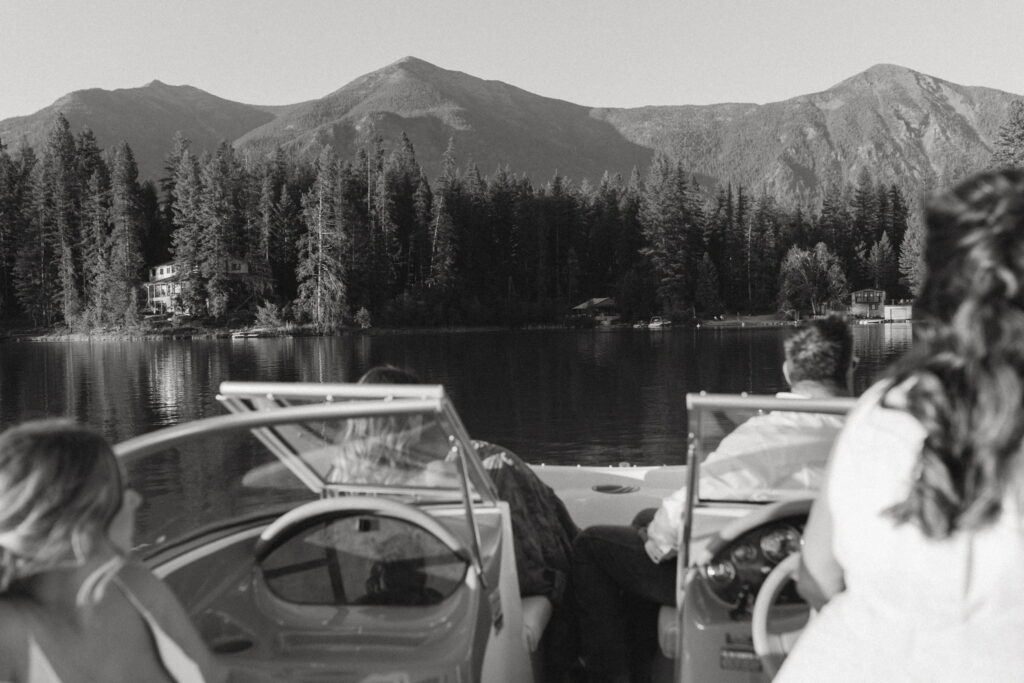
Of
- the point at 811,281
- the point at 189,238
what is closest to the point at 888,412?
the point at 189,238

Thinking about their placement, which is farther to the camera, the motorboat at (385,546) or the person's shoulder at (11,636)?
the motorboat at (385,546)

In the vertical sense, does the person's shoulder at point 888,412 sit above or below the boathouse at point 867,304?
above

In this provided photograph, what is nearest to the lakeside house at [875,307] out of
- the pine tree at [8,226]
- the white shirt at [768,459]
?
the pine tree at [8,226]

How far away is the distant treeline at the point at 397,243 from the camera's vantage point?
256 feet

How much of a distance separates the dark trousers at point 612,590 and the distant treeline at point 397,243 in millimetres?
73578

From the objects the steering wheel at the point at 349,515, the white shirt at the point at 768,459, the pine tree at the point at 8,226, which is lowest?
the steering wheel at the point at 349,515

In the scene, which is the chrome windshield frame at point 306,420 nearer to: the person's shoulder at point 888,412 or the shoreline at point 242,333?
the person's shoulder at point 888,412

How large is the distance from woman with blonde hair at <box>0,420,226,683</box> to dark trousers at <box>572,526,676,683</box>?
6.15 feet

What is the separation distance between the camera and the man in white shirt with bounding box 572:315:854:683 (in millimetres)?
2619

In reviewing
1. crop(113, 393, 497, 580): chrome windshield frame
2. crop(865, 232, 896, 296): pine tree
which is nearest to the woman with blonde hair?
crop(113, 393, 497, 580): chrome windshield frame

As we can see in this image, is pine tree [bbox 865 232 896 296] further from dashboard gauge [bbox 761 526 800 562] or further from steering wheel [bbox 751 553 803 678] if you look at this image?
steering wheel [bbox 751 553 803 678]

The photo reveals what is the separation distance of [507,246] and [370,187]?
52.7 ft

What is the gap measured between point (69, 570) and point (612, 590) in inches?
86.0

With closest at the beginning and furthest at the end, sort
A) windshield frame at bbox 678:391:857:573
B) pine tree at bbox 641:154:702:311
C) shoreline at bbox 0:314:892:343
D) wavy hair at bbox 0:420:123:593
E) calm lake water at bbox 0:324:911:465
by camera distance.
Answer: wavy hair at bbox 0:420:123:593
windshield frame at bbox 678:391:857:573
calm lake water at bbox 0:324:911:465
shoreline at bbox 0:314:892:343
pine tree at bbox 641:154:702:311
